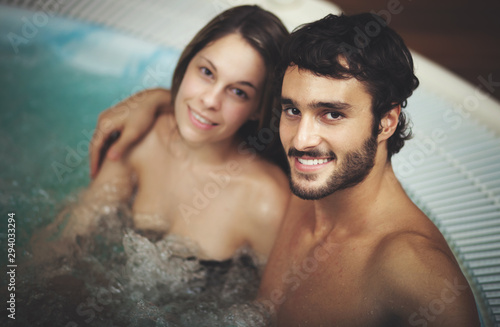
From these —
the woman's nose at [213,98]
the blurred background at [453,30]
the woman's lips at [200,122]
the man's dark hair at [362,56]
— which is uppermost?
the man's dark hair at [362,56]

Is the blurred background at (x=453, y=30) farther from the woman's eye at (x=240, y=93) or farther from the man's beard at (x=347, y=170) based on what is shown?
the man's beard at (x=347, y=170)

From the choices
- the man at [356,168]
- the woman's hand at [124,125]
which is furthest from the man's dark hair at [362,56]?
the woman's hand at [124,125]

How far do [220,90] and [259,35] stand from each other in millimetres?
208

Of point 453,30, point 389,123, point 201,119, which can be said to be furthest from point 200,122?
point 453,30

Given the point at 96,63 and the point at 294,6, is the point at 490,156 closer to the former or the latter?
the point at 294,6

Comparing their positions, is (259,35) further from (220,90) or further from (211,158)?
(211,158)

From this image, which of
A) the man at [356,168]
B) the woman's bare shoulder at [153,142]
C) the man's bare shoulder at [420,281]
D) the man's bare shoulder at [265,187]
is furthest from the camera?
the woman's bare shoulder at [153,142]

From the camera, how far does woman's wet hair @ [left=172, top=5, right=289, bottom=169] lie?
148 centimetres

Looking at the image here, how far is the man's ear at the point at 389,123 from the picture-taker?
1173 millimetres

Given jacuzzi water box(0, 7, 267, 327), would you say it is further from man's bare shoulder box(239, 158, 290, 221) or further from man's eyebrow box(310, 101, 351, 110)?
man's eyebrow box(310, 101, 351, 110)

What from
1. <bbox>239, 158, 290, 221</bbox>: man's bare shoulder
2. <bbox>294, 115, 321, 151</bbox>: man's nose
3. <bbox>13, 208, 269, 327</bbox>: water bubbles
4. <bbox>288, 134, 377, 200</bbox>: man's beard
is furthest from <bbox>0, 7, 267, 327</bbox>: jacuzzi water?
<bbox>294, 115, 321, 151</bbox>: man's nose

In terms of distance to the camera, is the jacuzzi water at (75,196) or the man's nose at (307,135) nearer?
the man's nose at (307,135)

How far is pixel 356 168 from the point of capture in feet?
3.77

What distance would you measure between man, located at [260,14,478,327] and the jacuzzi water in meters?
0.38
